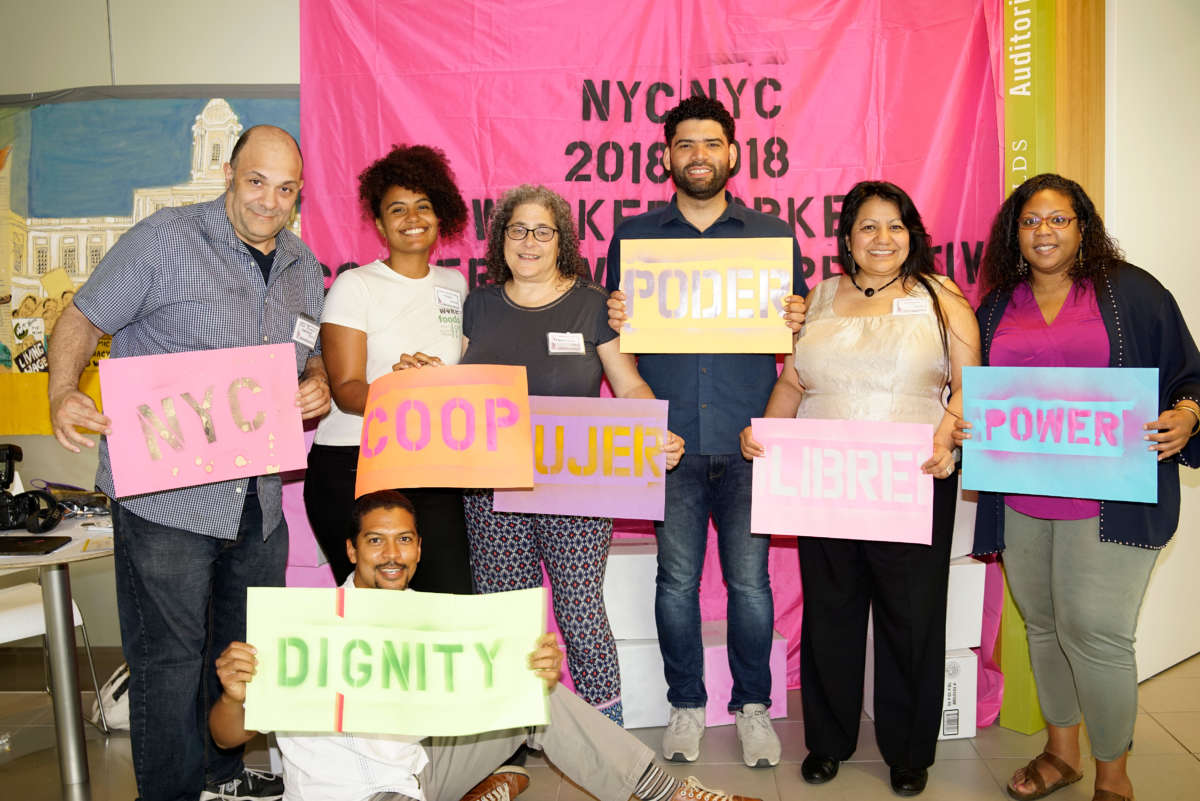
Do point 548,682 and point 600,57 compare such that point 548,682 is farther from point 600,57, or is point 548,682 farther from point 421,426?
point 600,57

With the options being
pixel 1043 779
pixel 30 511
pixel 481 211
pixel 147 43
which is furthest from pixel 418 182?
pixel 1043 779

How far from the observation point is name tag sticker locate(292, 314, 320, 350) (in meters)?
2.45

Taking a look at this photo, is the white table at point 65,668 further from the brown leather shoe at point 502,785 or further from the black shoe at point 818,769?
the black shoe at point 818,769

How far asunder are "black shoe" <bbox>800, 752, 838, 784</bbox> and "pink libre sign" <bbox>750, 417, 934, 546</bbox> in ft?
2.74

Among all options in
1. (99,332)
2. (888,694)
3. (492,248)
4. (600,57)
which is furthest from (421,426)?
(600,57)

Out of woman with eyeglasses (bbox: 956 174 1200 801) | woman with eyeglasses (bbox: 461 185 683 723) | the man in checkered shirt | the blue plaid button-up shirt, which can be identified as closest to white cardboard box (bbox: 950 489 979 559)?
woman with eyeglasses (bbox: 956 174 1200 801)

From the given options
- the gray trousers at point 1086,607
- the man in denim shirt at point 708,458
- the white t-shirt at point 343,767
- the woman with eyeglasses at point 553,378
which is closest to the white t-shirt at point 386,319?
the woman with eyeglasses at point 553,378

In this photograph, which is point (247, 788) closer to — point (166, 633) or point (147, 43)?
point (166, 633)

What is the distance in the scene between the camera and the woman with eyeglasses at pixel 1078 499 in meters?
2.38

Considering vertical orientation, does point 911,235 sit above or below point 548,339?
above

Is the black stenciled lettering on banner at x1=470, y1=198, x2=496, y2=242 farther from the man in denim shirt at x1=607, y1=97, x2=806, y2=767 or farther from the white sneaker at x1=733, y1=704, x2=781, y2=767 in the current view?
the white sneaker at x1=733, y1=704, x2=781, y2=767

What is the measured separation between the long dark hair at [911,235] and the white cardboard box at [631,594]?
140 centimetres

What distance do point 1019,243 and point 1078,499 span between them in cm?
81

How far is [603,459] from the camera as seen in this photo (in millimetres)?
2586
